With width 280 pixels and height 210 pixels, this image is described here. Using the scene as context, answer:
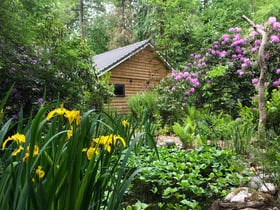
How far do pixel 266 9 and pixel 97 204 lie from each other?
1484cm

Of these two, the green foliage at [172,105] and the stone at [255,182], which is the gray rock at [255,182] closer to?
the stone at [255,182]

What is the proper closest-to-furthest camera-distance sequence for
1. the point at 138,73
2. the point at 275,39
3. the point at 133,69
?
the point at 275,39 < the point at 133,69 < the point at 138,73

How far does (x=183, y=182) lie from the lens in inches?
81.1

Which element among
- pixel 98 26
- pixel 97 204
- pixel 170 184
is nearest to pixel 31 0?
pixel 170 184

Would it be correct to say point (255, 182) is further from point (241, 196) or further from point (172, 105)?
point (172, 105)

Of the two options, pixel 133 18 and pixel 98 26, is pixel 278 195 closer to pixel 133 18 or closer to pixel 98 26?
pixel 133 18

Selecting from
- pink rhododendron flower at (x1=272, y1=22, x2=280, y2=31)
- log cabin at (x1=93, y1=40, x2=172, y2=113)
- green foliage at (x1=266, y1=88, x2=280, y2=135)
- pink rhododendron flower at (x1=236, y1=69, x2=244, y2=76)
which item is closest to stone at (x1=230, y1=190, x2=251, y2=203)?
green foliage at (x1=266, y1=88, x2=280, y2=135)

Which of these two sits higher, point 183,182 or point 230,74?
point 230,74

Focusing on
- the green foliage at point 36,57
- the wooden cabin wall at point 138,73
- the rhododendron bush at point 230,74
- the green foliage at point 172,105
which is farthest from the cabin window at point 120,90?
the green foliage at point 36,57

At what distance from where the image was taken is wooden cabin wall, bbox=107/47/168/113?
1400 cm

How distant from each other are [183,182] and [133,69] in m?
12.8

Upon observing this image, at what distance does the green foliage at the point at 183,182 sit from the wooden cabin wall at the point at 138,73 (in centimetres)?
1104

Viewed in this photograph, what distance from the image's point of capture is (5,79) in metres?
4.77

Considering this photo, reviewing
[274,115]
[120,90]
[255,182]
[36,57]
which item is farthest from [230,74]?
[120,90]
